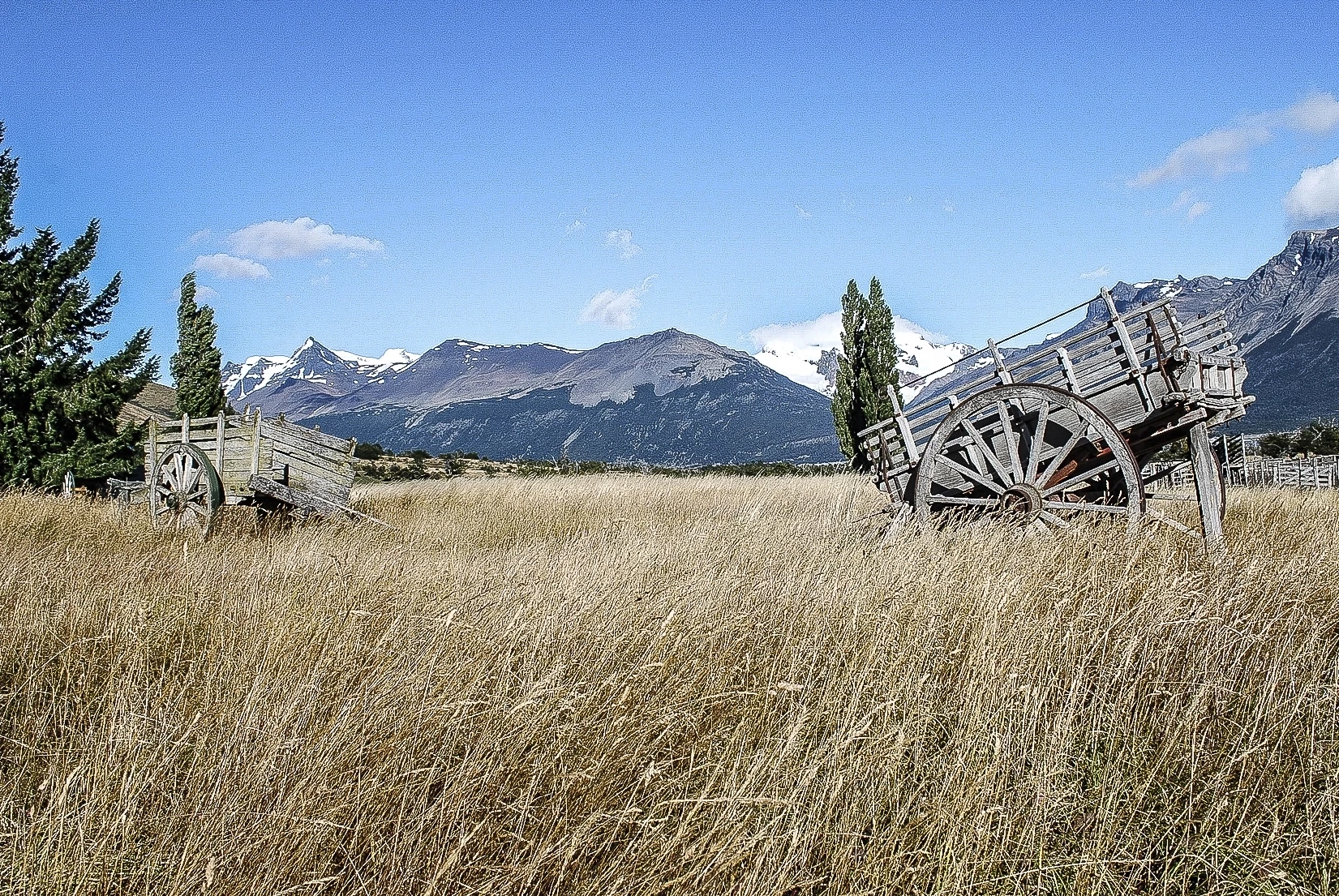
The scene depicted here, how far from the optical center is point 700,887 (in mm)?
2127

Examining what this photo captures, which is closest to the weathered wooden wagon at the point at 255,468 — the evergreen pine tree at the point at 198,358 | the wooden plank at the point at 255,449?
the wooden plank at the point at 255,449

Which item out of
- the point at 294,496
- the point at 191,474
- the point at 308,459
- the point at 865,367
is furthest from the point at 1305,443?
the point at 191,474

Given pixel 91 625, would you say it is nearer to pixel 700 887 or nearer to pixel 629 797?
pixel 629 797

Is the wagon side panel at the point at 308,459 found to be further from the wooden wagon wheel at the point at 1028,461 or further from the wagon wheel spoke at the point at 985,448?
the wagon wheel spoke at the point at 985,448

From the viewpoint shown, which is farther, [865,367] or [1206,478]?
[865,367]

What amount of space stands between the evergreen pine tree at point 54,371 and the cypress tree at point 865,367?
2237 cm

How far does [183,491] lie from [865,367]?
25.2 m

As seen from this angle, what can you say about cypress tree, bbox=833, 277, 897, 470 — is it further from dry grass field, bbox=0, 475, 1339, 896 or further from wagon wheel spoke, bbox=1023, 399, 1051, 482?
dry grass field, bbox=0, 475, 1339, 896

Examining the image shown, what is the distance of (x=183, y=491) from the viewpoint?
10078mm

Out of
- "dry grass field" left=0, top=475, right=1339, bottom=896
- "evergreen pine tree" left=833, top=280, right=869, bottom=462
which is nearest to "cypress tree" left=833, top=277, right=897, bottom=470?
"evergreen pine tree" left=833, top=280, right=869, bottom=462

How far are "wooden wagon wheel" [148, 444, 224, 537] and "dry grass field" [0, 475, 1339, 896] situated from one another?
4.53 meters

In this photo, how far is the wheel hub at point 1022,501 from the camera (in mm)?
6848

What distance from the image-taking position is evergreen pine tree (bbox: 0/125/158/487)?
17.2 m

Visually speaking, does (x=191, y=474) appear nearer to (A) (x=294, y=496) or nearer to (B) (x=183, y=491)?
(B) (x=183, y=491)
